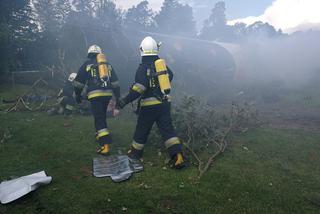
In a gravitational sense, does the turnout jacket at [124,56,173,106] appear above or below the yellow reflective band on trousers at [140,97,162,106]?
above

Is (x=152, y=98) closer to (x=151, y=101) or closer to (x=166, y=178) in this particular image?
(x=151, y=101)

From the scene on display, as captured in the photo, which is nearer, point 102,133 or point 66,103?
point 102,133

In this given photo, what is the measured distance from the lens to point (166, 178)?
5.39 meters

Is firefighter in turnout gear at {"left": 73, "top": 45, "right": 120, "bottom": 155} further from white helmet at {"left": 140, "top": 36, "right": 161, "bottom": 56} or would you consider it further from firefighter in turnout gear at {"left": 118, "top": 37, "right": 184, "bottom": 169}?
white helmet at {"left": 140, "top": 36, "right": 161, "bottom": 56}

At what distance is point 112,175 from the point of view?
542 cm

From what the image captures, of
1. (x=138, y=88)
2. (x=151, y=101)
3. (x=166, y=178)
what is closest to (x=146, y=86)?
(x=138, y=88)

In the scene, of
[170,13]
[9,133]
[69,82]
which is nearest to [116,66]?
[69,82]

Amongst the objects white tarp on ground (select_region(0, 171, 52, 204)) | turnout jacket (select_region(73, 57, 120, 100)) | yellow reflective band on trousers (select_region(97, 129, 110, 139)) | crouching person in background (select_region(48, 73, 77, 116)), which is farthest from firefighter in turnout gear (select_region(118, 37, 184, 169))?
crouching person in background (select_region(48, 73, 77, 116))

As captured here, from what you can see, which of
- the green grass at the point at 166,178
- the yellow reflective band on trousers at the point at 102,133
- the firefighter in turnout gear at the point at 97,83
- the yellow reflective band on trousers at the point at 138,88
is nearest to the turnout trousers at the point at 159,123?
the yellow reflective band on trousers at the point at 138,88

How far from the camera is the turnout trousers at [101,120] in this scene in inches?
263

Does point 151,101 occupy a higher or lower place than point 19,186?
higher

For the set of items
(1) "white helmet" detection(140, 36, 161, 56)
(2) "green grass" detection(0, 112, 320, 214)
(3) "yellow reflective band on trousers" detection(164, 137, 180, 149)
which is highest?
(1) "white helmet" detection(140, 36, 161, 56)

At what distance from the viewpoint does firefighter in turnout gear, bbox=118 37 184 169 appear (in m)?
5.94

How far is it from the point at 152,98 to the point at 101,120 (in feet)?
4.92
